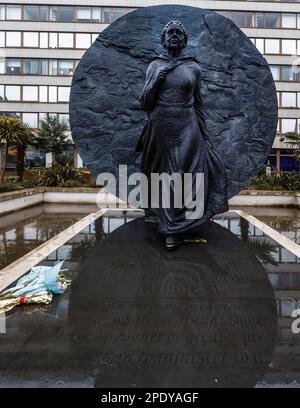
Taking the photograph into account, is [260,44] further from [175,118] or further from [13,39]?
[175,118]

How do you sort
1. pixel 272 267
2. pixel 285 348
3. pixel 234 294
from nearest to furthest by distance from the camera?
pixel 285 348 → pixel 234 294 → pixel 272 267

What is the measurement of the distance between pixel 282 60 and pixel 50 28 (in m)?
20.0

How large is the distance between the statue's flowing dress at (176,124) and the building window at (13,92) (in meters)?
34.0

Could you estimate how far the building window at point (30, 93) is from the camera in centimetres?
3694

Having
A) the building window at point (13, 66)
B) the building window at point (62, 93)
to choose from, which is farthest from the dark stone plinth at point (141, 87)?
the building window at point (13, 66)

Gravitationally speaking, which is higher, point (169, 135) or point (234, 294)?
point (169, 135)

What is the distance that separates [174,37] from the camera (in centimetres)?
574

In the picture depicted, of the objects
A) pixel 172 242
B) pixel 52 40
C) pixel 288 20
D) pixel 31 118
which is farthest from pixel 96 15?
pixel 172 242

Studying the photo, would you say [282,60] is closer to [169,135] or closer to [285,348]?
[169,135]

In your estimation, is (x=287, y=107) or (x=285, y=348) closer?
(x=285, y=348)

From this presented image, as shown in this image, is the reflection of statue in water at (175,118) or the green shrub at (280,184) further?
the green shrub at (280,184)

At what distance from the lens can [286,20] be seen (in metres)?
36.4

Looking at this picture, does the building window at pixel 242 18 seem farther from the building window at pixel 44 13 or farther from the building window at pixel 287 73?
the building window at pixel 44 13

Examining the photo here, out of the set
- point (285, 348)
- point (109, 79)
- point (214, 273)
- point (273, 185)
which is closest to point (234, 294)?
point (214, 273)
